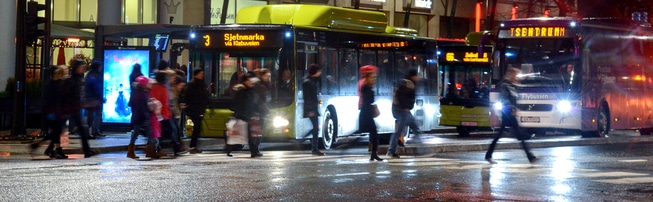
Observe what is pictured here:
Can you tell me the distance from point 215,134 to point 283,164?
5437mm

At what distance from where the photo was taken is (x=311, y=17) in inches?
909

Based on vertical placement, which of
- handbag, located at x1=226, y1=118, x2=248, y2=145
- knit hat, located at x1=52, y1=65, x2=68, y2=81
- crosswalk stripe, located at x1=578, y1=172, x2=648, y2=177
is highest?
knit hat, located at x1=52, y1=65, x2=68, y2=81

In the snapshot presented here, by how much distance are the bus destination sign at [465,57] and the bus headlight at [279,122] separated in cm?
1101

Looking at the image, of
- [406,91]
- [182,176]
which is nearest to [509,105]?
[406,91]

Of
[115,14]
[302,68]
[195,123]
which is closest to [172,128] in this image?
[195,123]

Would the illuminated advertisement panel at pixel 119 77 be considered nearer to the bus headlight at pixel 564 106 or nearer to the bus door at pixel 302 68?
the bus door at pixel 302 68

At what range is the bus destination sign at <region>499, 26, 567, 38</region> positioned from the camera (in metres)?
27.5

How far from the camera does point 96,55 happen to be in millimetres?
27000

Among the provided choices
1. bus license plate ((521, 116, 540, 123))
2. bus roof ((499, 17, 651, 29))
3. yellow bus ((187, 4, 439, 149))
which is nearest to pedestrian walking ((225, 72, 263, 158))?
yellow bus ((187, 4, 439, 149))

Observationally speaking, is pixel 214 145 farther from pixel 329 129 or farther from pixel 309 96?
pixel 309 96

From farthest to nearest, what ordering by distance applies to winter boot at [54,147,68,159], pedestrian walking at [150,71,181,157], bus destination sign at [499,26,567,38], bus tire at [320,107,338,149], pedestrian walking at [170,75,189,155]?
bus destination sign at [499,26,567,38] → bus tire at [320,107,338,149] → pedestrian walking at [170,75,189,155] → pedestrian walking at [150,71,181,157] → winter boot at [54,147,68,159]

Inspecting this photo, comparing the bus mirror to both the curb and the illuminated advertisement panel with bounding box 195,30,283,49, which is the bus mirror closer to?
the curb

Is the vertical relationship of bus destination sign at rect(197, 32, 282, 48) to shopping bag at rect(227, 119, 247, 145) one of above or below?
above

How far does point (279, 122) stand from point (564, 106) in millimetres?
8507
